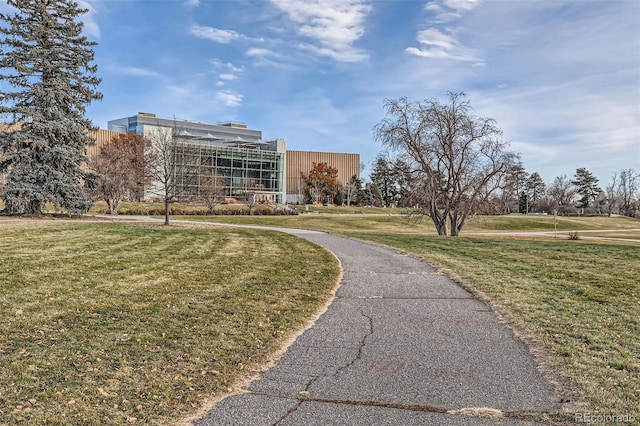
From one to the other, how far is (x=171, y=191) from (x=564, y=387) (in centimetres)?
2324

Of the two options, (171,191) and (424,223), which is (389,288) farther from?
(424,223)

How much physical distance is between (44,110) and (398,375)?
27932 mm

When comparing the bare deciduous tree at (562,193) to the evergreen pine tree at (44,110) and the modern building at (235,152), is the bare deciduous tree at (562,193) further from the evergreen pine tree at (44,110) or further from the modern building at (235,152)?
the evergreen pine tree at (44,110)

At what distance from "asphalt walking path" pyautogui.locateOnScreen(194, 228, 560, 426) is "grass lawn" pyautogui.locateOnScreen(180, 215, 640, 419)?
0.40 meters

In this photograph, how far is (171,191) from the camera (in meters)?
25.0

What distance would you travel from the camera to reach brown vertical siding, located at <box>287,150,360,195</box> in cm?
10062

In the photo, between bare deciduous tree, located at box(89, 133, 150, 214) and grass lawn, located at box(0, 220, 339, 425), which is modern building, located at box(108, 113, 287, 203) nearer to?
bare deciduous tree, located at box(89, 133, 150, 214)

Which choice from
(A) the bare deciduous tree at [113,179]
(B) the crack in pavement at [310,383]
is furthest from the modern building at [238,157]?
(B) the crack in pavement at [310,383]

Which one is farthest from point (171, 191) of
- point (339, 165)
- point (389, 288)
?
point (339, 165)

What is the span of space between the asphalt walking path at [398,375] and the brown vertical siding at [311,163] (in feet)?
287

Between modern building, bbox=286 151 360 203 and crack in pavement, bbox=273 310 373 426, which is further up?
modern building, bbox=286 151 360 203

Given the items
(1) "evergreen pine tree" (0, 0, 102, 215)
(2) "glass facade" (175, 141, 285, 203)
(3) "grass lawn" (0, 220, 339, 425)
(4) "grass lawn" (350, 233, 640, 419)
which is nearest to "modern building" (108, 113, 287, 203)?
(2) "glass facade" (175, 141, 285, 203)

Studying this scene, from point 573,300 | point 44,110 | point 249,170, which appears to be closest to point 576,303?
point 573,300

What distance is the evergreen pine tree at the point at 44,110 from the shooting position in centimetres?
2514
